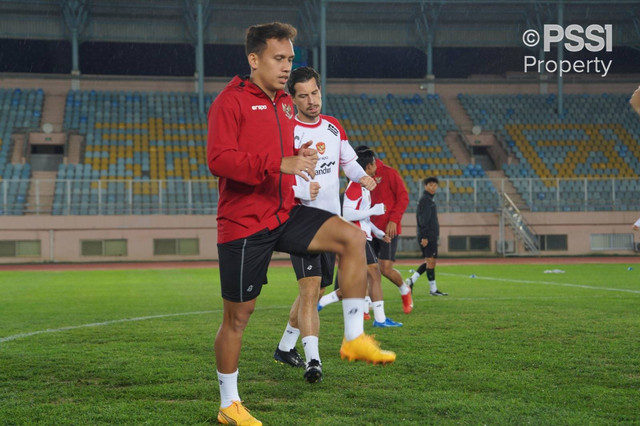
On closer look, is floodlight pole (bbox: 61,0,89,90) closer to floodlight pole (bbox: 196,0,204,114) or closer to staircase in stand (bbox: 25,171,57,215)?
floodlight pole (bbox: 196,0,204,114)

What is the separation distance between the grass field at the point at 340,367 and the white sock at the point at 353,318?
0.52 m

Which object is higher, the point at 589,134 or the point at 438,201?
the point at 589,134

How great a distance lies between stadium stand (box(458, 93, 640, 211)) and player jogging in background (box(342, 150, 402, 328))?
23112 millimetres

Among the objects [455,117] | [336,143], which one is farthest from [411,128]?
[336,143]

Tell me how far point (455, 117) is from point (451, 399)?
116 feet

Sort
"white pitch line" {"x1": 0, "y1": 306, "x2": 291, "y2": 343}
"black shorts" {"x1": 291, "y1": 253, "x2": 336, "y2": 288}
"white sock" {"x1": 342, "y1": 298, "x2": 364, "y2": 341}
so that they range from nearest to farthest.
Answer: "white sock" {"x1": 342, "y1": 298, "x2": 364, "y2": 341}
"black shorts" {"x1": 291, "y1": 253, "x2": 336, "y2": 288}
"white pitch line" {"x1": 0, "y1": 306, "x2": 291, "y2": 343}

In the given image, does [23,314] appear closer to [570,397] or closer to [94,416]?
[94,416]

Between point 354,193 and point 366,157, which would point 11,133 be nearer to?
point 366,157

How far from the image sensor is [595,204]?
30703 mm

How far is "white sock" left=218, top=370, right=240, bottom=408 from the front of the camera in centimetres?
421

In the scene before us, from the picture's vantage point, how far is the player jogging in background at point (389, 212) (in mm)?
9852

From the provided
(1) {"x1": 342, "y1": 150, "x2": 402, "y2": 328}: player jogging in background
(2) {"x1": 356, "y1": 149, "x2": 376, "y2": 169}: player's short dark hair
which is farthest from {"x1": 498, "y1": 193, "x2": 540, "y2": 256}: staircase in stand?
(2) {"x1": 356, "y1": 149, "x2": 376, "y2": 169}: player's short dark hair

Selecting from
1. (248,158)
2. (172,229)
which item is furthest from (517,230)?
(248,158)

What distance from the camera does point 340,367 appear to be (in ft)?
19.3
